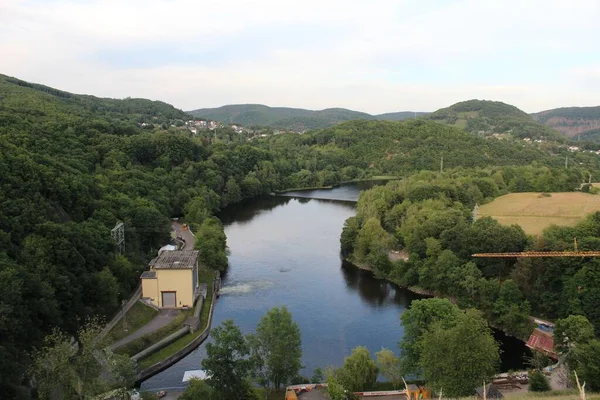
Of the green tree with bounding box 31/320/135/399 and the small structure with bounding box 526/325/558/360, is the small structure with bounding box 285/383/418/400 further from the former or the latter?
the small structure with bounding box 526/325/558/360

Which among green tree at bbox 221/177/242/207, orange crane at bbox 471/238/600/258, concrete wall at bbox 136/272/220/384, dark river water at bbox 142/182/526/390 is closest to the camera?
concrete wall at bbox 136/272/220/384

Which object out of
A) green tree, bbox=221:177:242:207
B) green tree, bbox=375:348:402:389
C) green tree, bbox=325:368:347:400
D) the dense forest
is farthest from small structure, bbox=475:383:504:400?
green tree, bbox=221:177:242:207

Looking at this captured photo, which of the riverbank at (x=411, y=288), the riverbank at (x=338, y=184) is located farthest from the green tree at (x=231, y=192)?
the riverbank at (x=411, y=288)

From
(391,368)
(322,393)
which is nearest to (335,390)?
(322,393)

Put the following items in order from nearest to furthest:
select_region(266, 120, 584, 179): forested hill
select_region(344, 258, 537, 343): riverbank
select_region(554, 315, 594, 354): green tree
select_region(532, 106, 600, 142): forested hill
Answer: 1. select_region(554, 315, 594, 354): green tree
2. select_region(344, 258, 537, 343): riverbank
3. select_region(266, 120, 584, 179): forested hill
4. select_region(532, 106, 600, 142): forested hill

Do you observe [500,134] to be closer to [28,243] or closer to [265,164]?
[265,164]

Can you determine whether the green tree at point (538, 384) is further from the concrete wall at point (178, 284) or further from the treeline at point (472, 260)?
the concrete wall at point (178, 284)

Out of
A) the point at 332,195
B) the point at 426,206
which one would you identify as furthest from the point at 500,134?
the point at 426,206
